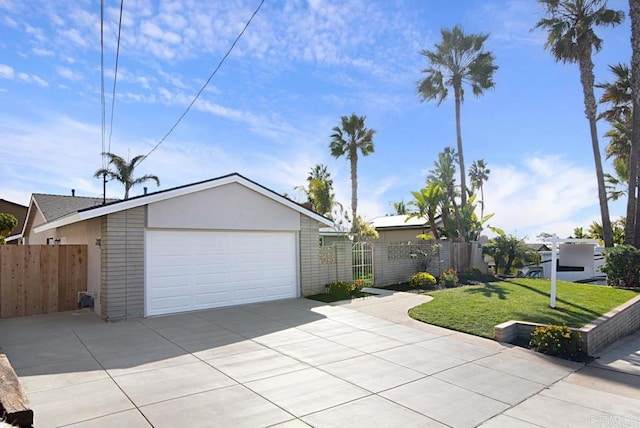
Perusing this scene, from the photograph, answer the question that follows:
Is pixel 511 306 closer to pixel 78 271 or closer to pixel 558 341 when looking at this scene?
pixel 558 341

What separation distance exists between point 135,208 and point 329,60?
6849 millimetres

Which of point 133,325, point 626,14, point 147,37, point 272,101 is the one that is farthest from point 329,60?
point 626,14

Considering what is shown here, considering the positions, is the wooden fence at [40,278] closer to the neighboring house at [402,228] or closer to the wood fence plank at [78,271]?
the wood fence plank at [78,271]

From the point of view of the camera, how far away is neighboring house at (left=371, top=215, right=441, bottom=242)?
79.2 feet

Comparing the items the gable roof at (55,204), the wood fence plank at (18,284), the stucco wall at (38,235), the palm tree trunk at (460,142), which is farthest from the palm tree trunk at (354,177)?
the wood fence plank at (18,284)

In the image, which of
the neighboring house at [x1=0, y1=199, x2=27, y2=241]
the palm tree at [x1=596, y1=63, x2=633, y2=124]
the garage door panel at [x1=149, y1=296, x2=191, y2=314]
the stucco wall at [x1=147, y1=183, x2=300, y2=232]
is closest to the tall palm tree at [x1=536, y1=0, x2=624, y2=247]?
the palm tree at [x1=596, y1=63, x2=633, y2=124]

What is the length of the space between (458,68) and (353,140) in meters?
9.08

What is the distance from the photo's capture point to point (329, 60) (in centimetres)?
1167

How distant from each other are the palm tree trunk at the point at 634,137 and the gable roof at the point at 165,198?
12181 millimetres

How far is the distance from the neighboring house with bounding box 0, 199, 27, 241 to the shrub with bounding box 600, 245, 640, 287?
34290mm

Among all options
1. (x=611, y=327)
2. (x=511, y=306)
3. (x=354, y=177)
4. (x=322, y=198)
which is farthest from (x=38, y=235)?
(x=611, y=327)

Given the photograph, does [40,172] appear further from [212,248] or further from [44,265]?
[212,248]

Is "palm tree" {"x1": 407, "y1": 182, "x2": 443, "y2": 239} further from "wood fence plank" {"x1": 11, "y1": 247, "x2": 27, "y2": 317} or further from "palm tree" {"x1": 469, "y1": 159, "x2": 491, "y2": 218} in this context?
"palm tree" {"x1": 469, "y1": 159, "x2": 491, "y2": 218}

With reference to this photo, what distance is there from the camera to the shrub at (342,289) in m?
12.3
